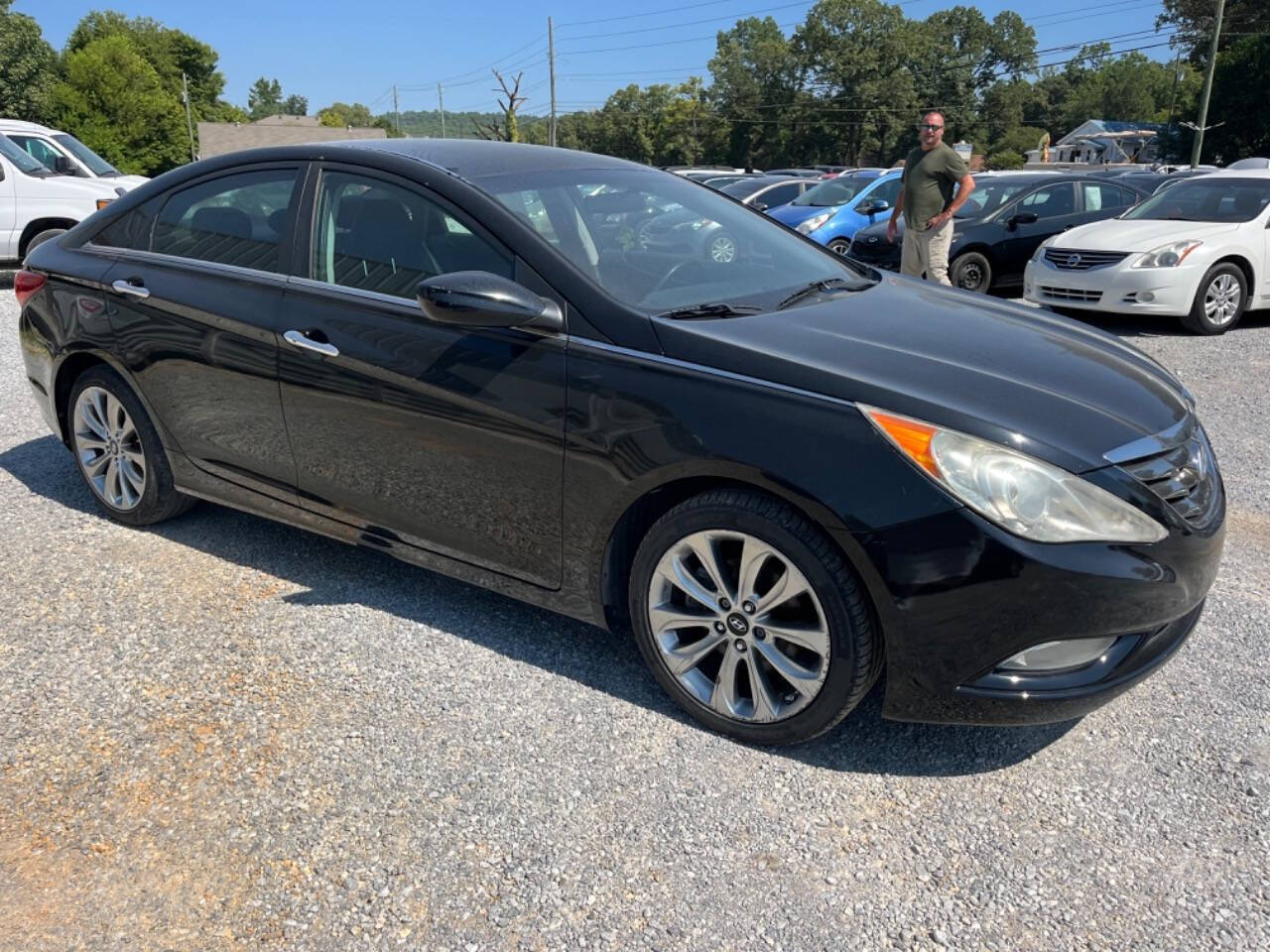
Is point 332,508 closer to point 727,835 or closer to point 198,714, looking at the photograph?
point 198,714

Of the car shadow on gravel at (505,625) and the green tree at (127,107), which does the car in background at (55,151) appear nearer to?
the car shadow on gravel at (505,625)

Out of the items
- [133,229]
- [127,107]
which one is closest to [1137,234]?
[133,229]

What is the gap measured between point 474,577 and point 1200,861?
2130 millimetres

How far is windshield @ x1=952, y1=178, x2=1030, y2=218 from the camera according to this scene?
11766mm

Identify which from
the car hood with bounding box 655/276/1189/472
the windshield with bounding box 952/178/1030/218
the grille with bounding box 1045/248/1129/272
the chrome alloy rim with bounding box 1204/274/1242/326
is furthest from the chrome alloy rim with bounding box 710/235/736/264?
the windshield with bounding box 952/178/1030/218

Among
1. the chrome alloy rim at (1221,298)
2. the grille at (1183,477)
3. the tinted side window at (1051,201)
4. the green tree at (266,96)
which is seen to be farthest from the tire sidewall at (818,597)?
the green tree at (266,96)

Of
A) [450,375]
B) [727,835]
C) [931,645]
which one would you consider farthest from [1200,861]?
[450,375]

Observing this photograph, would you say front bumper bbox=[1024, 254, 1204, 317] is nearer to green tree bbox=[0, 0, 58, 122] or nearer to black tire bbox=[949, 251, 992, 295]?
black tire bbox=[949, 251, 992, 295]

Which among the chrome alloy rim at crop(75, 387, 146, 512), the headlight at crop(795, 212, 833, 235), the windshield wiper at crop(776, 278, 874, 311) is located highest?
the windshield wiper at crop(776, 278, 874, 311)

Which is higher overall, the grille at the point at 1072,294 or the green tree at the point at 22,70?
the green tree at the point at 22,70

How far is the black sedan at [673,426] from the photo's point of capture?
2535mm

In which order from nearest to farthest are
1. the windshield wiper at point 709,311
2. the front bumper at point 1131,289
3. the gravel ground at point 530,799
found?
the gravel ground at point 530,799 < the windshield wiper at point 709,311 < the front bumper at point 1131,289

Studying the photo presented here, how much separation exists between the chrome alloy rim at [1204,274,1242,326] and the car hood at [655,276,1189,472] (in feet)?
21.9

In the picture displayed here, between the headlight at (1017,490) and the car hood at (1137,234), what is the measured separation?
7708 millimetres
